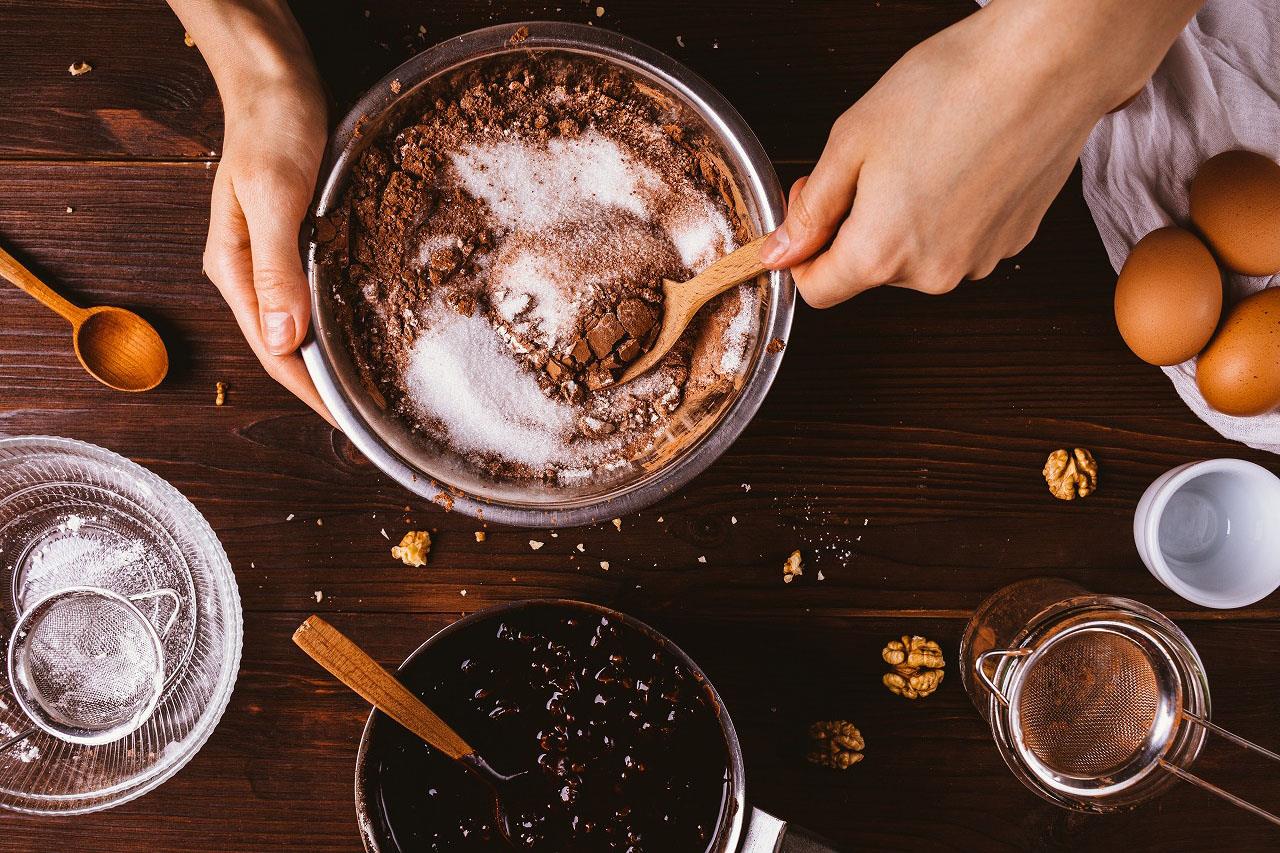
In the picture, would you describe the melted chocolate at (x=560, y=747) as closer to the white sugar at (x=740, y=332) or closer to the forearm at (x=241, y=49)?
the white sugar at (x=740, y=332)

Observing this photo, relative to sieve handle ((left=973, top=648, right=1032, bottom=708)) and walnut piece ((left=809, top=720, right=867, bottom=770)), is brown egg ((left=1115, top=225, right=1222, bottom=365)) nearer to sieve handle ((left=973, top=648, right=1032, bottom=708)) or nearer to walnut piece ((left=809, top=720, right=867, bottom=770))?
sieve handle ((left=973, top=648, right=1032, bottom=708))

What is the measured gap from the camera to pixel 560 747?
1.02m

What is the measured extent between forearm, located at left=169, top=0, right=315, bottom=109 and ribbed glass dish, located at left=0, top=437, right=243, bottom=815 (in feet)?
1.71

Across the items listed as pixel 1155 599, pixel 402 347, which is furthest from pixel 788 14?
pixel 1155 599

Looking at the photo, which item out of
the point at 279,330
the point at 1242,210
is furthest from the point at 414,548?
the point at 1242,210

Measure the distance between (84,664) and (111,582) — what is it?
12 cm

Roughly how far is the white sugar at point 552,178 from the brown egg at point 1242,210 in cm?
74

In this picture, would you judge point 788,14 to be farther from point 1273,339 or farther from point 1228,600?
point 1228,600

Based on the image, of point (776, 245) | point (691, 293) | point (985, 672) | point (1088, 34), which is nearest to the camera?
point (1088, 34)

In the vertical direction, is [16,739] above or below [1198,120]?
below

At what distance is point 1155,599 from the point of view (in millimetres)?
1216

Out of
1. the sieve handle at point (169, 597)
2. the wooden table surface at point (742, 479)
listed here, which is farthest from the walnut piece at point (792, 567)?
the sieve handle at point (169, 597)

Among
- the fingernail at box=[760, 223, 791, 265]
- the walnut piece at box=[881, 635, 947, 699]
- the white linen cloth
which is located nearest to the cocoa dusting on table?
the fingernail at box=[760, 223, 791, 265]

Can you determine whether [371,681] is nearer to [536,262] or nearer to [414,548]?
[414,548]
